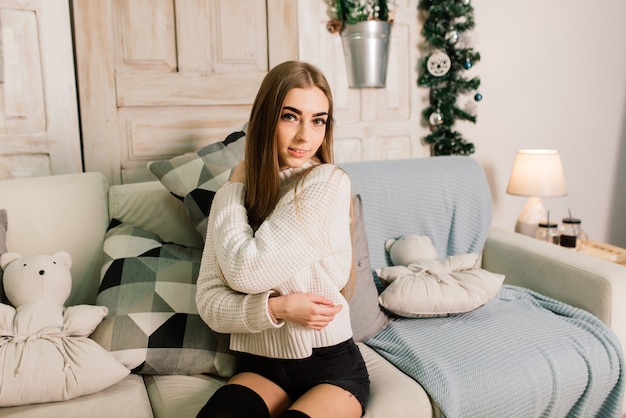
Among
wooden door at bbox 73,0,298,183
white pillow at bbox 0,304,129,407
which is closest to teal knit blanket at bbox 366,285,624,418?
white pillow at bbox 0,304,129,407

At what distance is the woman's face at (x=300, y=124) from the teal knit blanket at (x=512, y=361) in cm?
65

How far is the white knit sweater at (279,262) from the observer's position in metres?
1.24

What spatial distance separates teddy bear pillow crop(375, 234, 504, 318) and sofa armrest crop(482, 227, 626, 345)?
26 cm

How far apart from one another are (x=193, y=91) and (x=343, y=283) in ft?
4.29

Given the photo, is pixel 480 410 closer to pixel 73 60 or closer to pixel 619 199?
pixel 73 60

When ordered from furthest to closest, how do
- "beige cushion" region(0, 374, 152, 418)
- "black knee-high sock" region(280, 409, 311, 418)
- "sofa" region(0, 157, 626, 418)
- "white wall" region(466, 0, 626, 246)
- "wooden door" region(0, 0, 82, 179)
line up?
"white wall" region(466, 0, 626, 246) < "wooden door" region(0, 0, 82, 179) < "sofa" region(0, 157, 626, 418) < "beige cushion" region(0, 374, 152, 418) < "black knee-high sock" region(280, 409, 311, 418)

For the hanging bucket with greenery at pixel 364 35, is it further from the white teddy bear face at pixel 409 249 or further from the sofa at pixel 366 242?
the white teddy bear face at pixel 409 249

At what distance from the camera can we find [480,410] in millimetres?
1436

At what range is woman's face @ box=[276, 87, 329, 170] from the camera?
52.1 inches

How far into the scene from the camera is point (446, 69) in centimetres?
275

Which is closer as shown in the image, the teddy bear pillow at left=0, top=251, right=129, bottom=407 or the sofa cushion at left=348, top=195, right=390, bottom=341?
the teddy bear pillow at left=0, top=251, right=129, bottom=407

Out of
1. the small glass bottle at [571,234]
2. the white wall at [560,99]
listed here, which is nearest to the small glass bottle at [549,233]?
the small glass bottle at [571,234]

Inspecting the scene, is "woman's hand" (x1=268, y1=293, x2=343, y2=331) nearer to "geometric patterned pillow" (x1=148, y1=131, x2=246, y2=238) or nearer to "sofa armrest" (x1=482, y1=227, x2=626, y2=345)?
"geometric patterned pillow" (x1=148, y1=131, x2=246, y2=238)

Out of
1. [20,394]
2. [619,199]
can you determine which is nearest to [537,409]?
[20,394]
